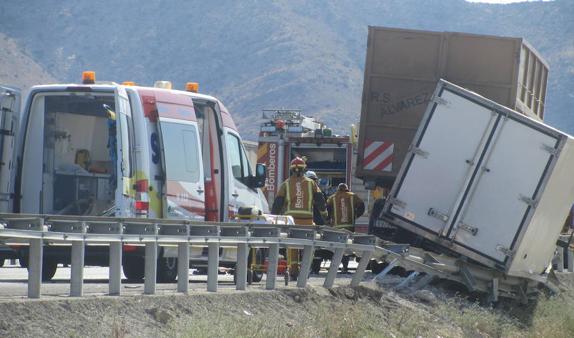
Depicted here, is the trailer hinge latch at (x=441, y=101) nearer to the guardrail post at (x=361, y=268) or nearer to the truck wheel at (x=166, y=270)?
the guardrail post at (x=361, y=268)

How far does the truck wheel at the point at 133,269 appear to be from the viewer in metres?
15.7

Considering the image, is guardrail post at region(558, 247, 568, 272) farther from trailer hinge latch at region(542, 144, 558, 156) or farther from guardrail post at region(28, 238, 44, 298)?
guardrail post at region(28, 238, 44, 298)

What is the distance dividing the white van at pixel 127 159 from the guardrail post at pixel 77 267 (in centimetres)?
402

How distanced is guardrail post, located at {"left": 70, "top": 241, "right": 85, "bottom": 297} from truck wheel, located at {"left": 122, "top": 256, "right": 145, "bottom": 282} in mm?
4908

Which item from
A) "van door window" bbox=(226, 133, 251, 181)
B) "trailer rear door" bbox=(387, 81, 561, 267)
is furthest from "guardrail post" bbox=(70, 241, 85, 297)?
"trailer rear door" bbox=(387, 81, 561, 267)

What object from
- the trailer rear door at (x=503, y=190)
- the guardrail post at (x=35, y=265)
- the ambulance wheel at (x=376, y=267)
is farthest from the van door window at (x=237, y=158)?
the guardrail post at (x=35, y=265)

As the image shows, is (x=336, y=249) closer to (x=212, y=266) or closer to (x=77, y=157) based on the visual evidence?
(x=212, y=266)

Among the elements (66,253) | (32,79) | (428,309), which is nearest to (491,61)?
(428,309)

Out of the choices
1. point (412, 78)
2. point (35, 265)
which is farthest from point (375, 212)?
point (35, 265)

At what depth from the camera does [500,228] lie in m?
16.4

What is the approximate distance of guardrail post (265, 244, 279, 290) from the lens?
13.3 m

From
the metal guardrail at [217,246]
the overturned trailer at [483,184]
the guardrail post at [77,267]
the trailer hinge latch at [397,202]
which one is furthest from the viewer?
the trailer hinge latch at [397,202]

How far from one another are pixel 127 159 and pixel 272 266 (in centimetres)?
235

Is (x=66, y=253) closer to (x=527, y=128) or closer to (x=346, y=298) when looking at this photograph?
(x=346, y=298)
